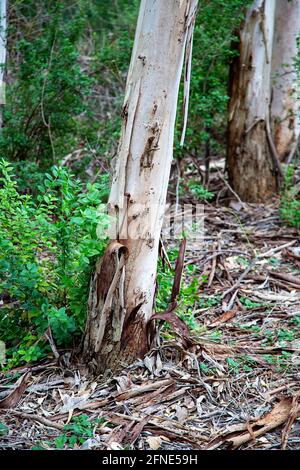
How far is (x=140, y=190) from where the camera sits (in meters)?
3.80

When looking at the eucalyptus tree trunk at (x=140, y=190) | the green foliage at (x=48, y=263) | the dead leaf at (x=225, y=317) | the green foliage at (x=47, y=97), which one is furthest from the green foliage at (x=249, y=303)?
the green foliage at (x=47, y=97)

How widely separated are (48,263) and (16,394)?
100 cm

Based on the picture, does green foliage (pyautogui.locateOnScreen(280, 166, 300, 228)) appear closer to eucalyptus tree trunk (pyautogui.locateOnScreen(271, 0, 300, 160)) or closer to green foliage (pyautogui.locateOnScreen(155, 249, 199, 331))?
eucalyptus tree trunk (pyautogui.locateOnScreen(271, 0, 300, 160))

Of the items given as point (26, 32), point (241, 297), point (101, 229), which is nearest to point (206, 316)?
point (241, 297)

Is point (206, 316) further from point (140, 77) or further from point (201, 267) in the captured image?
point (140, 77)

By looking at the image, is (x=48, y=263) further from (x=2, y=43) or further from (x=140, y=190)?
(x=2, y=43)

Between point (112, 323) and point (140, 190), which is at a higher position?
point (140, 190)

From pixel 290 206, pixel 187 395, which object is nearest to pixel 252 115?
pixel 290 206

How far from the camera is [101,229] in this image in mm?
3836

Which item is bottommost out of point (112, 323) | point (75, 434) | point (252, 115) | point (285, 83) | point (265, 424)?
point (75, 434)

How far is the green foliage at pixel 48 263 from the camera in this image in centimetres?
387

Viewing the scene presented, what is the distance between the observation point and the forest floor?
10.9 feet

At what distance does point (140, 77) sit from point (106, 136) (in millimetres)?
4205
